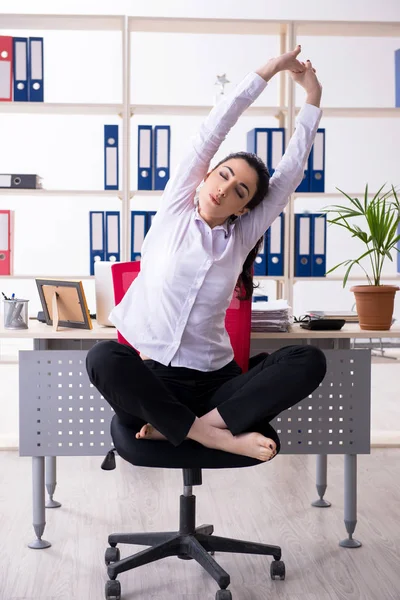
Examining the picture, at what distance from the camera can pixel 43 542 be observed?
7.93 feet

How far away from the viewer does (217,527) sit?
2.58 meters

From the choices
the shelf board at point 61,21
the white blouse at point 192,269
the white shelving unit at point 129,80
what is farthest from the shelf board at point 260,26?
the white blouse at point 192,269

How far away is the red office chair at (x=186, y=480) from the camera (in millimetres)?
1975

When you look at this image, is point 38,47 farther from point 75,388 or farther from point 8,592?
point 8,592

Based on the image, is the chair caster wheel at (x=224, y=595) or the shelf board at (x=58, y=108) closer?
the chair caster wheel at (x=224, y=595)

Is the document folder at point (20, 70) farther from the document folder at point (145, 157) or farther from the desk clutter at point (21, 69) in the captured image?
the document folder at point (145, 157)

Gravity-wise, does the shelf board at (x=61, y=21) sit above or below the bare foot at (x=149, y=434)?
above

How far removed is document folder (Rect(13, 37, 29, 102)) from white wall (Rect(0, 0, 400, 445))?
2781 millimetres

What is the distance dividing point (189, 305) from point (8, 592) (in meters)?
0.88

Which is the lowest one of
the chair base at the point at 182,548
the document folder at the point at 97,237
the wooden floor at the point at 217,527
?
the wooden floor at the point at 217,527

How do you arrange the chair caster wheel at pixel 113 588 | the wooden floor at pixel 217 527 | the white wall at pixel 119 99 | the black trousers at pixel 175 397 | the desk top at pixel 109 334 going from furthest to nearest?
the white wall at pixel 119 99
the desk top at pixel 109 334
the wooden floor at pixel 217 527
the chair caster wheel at pixel 113 588
the black trousers at pixel 175 397

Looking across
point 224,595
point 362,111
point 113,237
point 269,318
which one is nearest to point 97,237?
point 113,237

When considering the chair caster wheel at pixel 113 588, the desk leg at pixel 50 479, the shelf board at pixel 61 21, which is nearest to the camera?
the chair caster wheel at pixel 113 588

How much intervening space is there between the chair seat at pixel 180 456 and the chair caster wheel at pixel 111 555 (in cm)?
38
